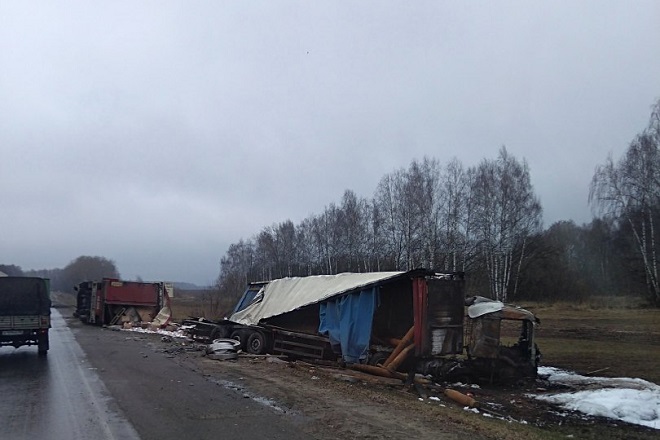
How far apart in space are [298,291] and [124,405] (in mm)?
9346

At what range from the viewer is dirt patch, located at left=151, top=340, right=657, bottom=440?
860 centimetres

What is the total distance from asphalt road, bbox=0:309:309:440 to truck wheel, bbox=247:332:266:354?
3.39m

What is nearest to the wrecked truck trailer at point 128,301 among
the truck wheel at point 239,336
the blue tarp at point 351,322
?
the truck wheel at point 239,336

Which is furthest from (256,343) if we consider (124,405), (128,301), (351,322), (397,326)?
(128,301)

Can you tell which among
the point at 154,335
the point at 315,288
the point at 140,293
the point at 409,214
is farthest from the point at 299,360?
the point at 409,214

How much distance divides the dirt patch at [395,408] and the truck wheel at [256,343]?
338 centimetres

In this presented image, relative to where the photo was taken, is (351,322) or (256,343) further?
(256,343)

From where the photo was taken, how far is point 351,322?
52.9ft

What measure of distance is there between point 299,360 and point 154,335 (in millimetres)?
12637

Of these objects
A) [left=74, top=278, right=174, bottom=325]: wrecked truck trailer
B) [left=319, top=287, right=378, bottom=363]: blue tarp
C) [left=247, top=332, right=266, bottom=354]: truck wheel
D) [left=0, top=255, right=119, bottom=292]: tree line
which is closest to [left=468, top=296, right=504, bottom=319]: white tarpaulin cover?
[left=319, top=287, right=378, bottom=363]: blue tarp

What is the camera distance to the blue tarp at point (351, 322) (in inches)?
618

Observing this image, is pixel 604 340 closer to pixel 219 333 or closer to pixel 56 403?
pixel 219 333

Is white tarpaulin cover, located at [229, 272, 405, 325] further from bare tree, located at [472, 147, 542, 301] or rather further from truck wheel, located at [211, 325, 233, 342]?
bare tree, located at [472, 147, 542, 301]

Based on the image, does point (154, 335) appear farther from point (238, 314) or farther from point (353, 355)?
point (353, 355)
